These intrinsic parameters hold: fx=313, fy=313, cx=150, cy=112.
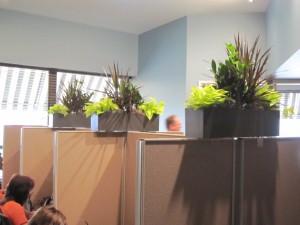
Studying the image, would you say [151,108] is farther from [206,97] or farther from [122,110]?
[206,97]

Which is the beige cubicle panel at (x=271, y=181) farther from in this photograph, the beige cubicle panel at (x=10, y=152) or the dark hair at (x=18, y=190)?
the beige cubicle panel at (x=10, y=152)

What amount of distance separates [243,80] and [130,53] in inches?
186

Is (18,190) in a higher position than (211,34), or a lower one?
lower

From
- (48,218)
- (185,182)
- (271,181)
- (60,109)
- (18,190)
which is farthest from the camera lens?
(60,109)

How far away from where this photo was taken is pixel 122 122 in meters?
2.04

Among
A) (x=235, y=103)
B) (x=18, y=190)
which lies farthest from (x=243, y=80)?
(x=18, y=190)

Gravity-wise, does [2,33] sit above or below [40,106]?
above

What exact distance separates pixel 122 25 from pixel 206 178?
4.53 metres

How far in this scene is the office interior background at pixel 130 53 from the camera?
445cm

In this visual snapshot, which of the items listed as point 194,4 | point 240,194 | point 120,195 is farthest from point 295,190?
point 194,4

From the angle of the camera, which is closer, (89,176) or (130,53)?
(89,176)

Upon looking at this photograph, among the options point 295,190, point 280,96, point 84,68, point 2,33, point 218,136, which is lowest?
point 295,190

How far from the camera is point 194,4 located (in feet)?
14.1

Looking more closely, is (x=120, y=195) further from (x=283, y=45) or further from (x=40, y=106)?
(x=40, y=106)
